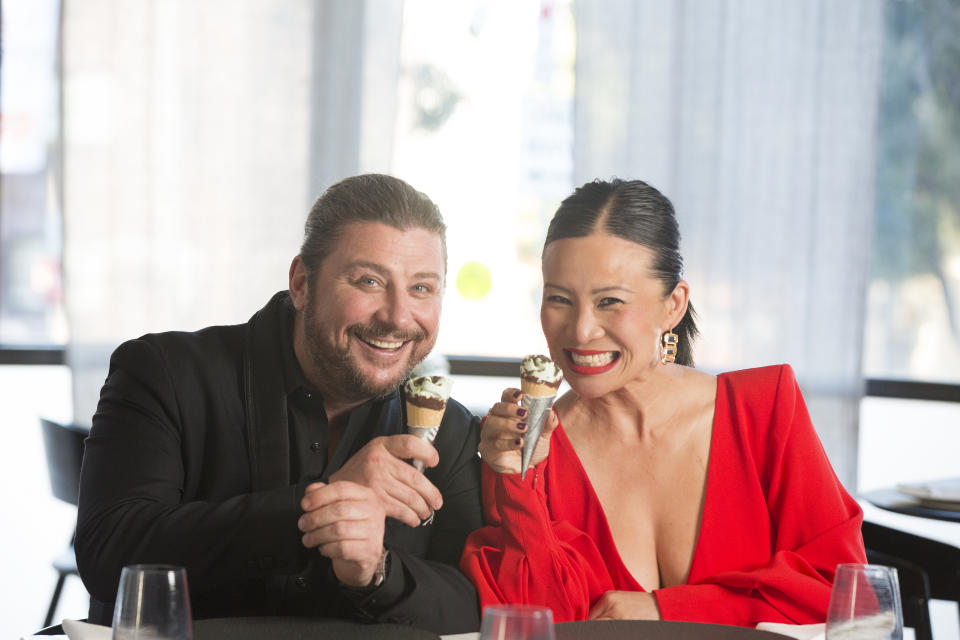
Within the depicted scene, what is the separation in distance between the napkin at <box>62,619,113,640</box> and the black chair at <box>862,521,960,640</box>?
225 cm

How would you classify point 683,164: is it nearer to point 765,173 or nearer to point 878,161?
point 765,173

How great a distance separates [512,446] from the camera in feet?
6.44

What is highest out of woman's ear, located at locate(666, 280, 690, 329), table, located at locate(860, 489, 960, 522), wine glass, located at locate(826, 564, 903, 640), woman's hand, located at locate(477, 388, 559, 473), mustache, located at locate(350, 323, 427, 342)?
woman's ear, located at locate(666, 280, 690, 329)

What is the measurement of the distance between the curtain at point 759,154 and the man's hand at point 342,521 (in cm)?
332

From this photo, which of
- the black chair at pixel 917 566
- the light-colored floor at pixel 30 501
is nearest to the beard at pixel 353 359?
the black chair at pixel 917 566

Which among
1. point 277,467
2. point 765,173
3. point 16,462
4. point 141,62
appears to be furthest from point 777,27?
point 16,462

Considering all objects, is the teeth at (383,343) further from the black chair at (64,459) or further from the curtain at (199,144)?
the curtain at (199,144)

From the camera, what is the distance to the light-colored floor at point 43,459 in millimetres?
4860

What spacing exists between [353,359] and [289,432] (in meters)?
0.21

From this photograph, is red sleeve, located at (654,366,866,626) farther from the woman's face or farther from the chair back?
the chair back

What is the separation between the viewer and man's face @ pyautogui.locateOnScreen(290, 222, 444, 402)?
2.11m

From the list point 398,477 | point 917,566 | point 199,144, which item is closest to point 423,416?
point 398,477

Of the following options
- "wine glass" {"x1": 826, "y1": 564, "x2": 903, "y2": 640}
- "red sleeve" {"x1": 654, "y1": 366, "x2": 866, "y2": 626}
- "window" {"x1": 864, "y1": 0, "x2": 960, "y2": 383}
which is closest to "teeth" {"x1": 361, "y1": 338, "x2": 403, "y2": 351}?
"red sleeve" {"x1": 654, "y1": 366, "x2": 866, "y2": 626}

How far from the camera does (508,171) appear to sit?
514cm
